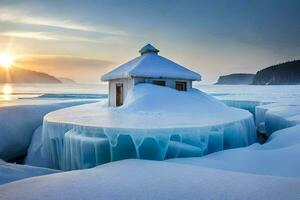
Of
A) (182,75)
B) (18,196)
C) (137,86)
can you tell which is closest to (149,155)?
(18,196)

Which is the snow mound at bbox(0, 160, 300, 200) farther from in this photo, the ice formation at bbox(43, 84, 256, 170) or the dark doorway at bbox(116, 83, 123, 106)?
the dark doorway at bbox(116, 83, 123, 106)

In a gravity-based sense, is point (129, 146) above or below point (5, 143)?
above

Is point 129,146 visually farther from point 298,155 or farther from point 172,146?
point 298,155

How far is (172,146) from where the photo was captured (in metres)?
8.10

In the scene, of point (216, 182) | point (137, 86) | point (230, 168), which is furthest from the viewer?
point (137, 86)

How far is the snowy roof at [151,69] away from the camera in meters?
14.6

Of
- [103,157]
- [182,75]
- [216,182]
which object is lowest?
[103,157]

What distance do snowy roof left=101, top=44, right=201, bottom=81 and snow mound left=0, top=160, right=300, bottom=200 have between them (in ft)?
30.8

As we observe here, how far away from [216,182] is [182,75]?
36.3 feet

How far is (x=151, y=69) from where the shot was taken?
14.9 metres

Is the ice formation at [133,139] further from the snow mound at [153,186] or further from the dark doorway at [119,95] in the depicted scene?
the dark doorway at [119,95]

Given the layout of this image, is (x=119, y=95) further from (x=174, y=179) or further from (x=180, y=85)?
(x=174, y=179)

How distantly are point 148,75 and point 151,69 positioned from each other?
0.55 m

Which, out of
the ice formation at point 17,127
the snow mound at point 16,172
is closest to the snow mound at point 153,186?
the snow mound at point 16,172
